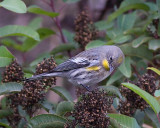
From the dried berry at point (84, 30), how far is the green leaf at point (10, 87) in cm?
142

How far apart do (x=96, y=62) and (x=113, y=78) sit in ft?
Answer: 1.04

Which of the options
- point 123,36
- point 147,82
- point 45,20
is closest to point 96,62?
point 123,36

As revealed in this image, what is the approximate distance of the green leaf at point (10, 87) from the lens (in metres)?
3.07

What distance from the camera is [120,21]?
4676mm

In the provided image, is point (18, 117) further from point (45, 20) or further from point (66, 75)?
point (45, 20)

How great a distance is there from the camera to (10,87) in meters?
3.11

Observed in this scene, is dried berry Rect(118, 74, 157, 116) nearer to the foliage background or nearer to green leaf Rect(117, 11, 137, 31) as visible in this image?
the foliage background

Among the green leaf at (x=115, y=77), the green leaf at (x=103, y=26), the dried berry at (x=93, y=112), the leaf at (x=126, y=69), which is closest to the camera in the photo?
the dried berry at (x=93, y=112)

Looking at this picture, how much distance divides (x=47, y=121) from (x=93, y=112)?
47cm

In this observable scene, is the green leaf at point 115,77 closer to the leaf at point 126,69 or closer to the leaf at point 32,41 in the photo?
the leaf at point 126,69

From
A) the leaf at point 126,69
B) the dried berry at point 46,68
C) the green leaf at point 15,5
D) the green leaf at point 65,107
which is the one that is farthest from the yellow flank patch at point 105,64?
the green leaf at point 15,5

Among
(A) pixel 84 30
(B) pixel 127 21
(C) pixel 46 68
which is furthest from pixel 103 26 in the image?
(C) pixel 46 68

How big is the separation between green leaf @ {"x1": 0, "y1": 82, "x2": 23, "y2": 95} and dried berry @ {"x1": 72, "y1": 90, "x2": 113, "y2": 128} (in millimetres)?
641

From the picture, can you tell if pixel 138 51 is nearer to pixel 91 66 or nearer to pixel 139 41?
pixel 139 41
